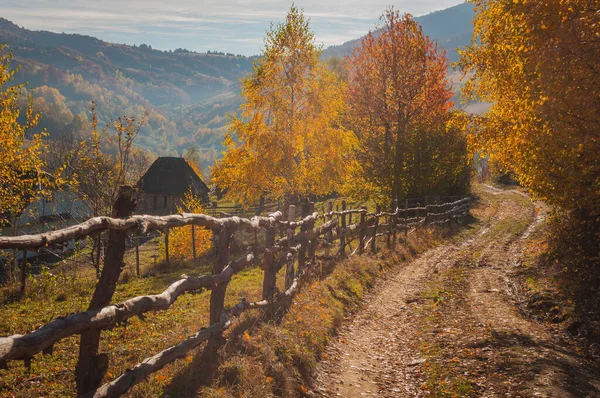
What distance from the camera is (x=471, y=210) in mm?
33281

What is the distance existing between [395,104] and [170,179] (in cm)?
4456

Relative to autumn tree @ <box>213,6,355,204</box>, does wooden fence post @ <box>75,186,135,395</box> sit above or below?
below

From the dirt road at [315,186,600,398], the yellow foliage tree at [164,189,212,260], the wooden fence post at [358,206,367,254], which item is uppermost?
the wooden fence post at [358,206,367,254]

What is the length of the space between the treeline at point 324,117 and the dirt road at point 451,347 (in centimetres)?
967

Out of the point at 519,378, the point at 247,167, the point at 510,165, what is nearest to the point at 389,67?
the point at 247,167

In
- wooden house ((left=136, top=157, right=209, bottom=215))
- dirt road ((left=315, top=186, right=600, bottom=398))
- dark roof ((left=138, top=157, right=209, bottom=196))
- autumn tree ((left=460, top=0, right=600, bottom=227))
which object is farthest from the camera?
dark roof ((left=138, top=157, right=209, bottom=196))

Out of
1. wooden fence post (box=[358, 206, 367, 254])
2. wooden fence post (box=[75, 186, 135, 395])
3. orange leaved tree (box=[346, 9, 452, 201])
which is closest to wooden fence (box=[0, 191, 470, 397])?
wooden fence post (box=[75, 186, 135, 395])

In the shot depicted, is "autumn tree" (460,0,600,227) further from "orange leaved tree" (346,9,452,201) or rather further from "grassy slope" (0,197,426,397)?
"orange leaved tree" (346,9,452,201)

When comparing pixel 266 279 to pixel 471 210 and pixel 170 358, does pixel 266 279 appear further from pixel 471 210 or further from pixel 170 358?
pixel 471 210

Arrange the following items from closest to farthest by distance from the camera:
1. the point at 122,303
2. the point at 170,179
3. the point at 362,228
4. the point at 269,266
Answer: the point at 122,303 → the point at 269,266 → the point at 362,228 → the point at 170,179

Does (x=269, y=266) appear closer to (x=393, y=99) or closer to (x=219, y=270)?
(x=219, y=270)

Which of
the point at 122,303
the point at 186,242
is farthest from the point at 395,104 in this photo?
the point at 122,303

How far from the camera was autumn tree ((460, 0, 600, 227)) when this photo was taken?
24.4ft

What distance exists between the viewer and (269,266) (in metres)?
8.29
